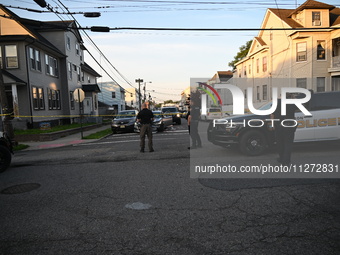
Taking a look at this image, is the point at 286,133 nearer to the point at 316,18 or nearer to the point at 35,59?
the point at 35,59

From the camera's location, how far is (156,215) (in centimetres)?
405

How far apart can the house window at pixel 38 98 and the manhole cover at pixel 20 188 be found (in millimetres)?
17018

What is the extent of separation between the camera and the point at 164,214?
4086mm

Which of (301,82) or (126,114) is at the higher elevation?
(301,82)

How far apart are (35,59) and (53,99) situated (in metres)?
4.51

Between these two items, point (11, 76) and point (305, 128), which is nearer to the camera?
point (305, 128)

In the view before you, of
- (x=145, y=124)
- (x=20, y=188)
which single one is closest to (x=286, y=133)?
(x=145, y=124)

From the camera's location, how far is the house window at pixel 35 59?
68.9 ft

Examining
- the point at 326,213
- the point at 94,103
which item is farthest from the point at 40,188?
the point at 94,103

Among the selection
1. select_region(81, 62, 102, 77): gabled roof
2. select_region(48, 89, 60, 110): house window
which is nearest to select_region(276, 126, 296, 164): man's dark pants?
select_region(48, 89, 60, 110): house window

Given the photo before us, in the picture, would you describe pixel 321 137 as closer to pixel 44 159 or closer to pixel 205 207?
pixel 205 207

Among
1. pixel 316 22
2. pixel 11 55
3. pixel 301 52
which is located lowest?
pixel 11 55

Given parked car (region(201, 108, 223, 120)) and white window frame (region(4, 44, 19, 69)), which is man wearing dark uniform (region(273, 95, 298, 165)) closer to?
parked car (region(201, 108, 223, 120))

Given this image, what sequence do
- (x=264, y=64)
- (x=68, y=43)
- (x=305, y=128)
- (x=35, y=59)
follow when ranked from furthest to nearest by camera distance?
(x=264, y=64) → (x=68, y=43) → (x=35, y=59) → (x=305, y=128)
